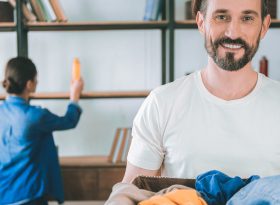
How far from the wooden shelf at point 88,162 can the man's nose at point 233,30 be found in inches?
72.0

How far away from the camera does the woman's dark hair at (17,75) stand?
2.48 metres

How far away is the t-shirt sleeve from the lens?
1.31 meters

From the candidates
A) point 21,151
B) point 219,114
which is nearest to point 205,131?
point 219,114

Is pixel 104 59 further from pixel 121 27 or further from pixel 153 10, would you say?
pixel 153 10

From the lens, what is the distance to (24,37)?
3.02m

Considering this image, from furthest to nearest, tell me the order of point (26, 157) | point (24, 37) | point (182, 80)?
1. point (24, 37)
2. point (26, 157)
3. point (182, 80)

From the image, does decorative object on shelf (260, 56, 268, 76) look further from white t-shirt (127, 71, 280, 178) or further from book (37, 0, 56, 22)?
white t-shirt (127, 71, 280, 178)

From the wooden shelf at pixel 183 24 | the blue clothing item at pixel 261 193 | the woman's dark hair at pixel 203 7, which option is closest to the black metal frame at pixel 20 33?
the wooden shelf at pixel 183 24

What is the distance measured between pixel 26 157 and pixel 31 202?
227 mm

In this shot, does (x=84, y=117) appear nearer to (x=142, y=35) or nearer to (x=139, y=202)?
(x=142, y=35)

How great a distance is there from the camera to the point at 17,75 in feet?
8.18

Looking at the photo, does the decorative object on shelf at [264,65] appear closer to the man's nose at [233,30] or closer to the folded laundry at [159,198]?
the man's nose at [233,30]

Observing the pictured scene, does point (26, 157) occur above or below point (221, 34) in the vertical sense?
below

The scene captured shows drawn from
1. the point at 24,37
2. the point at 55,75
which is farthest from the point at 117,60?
the point at 24,37
